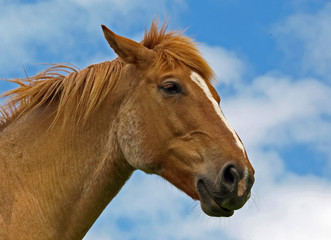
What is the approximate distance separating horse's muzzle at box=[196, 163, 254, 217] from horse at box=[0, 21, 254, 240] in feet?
0.04

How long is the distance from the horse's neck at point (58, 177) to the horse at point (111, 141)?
0.01 metres

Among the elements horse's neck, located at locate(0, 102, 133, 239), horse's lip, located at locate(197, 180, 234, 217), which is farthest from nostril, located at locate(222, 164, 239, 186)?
horse's neck, located at locate(0, 102, 133, 239)

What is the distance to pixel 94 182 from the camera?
17.5ft

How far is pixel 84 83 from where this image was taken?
580 centimetres

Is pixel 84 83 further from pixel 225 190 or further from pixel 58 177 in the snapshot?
pixel 225 190

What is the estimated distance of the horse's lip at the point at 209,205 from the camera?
194 inches

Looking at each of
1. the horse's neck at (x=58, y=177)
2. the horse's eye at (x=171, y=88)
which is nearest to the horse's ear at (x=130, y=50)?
the horse's eye at (x=171, y=88)

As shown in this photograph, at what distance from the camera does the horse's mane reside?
5617 mm

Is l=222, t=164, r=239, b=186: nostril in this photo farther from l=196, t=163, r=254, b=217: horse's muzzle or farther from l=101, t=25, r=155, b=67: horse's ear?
l=101, t=25, r=155, b=67: horse's ear

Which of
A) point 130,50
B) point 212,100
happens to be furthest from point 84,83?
point 212,100

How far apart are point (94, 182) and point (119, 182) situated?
11.5 inches

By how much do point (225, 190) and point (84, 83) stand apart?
212cm

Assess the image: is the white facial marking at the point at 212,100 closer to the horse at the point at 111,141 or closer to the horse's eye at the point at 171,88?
the horse at the point at 111,141

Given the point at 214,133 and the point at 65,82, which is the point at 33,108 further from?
the point at 214,133
